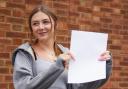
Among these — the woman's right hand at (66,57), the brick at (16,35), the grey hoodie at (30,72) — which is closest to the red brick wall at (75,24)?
the brick at (16,35)

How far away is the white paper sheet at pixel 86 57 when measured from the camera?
294 cm

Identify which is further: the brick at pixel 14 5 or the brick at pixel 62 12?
the brick at pixel 62 12

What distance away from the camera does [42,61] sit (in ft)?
9.55

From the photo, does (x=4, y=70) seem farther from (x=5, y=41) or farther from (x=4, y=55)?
(x=5, y=41)

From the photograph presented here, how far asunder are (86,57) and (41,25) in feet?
1.32

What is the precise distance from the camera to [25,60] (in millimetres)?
2867

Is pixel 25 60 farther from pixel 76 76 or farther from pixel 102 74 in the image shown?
pixel 102 74

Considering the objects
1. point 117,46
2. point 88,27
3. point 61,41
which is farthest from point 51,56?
point 117,46

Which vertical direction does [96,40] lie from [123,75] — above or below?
above

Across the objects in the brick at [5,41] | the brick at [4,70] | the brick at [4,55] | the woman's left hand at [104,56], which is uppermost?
the woman's left hand at [104,56]

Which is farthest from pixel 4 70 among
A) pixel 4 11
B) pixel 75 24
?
pixel 75 24

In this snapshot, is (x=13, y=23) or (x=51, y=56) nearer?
(x=51, y=56)

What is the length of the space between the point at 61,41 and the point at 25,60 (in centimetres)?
256

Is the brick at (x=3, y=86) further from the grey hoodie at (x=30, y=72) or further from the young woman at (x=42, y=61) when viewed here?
the grey hoodie at (x=30, y=72)
